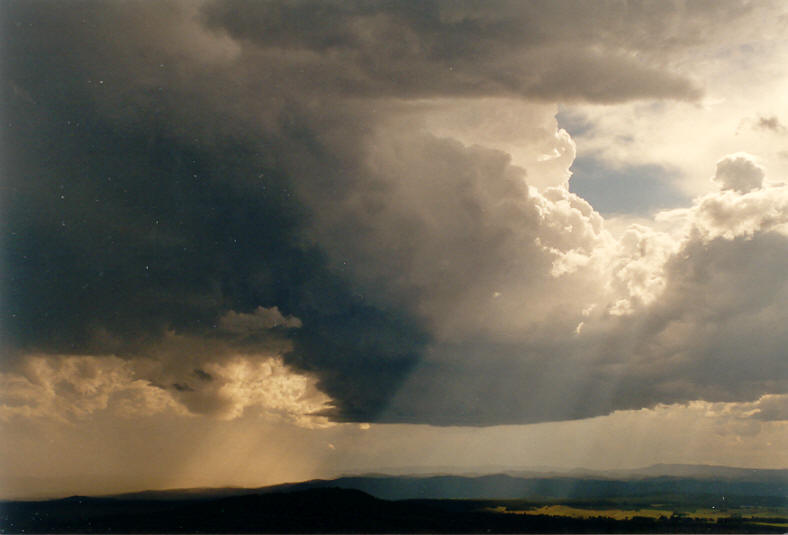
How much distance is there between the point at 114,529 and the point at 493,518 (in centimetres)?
3064

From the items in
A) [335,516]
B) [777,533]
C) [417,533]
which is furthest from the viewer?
[335,516]

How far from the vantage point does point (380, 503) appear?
55.9 meters

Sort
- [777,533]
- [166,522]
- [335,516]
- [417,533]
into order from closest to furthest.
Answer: [777,533] < [417,533] < [166,522] < [335,516]

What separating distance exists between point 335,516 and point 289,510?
428cm

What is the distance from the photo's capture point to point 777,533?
4534 cm

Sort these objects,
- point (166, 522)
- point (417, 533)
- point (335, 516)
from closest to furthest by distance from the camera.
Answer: point (417, 533), point (166, 522), point (335, 516)

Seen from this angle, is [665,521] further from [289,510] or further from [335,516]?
[289,510]

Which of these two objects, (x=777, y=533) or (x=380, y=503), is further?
(x=380, y=503)

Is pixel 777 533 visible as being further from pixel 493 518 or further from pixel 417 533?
pixel 417 533

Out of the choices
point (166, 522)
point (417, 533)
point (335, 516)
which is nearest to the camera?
point (417, 533)

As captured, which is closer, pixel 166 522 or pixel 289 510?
pixel 166 522

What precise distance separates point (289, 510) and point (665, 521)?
3244cm

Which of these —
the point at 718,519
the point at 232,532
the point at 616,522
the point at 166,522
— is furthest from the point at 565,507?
the point at 166,522

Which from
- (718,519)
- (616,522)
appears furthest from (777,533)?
(616,522)
